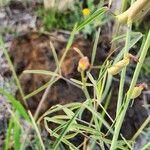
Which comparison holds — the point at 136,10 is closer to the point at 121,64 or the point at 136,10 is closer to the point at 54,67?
the point at 121,64

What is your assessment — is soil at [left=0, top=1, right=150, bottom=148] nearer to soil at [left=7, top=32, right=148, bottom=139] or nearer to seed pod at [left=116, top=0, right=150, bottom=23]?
soil at [left=7, top=32, right=148, bottom=139]

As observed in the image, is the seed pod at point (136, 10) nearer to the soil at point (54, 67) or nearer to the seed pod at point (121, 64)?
the seed pod at point (121, 64)

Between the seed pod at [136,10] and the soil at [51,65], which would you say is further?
the soil at [51,65]

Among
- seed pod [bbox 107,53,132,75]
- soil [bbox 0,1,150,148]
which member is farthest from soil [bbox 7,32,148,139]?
seed pod [bbox 107,53,132,75]

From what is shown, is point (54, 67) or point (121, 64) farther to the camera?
point (54, 67)

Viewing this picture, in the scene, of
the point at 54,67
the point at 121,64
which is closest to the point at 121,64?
the point at 121,64

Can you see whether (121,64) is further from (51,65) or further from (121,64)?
(51,65)

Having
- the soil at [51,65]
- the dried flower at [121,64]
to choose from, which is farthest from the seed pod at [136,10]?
the soil at [51,65]

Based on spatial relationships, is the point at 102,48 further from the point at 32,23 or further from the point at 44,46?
the point at 32,23

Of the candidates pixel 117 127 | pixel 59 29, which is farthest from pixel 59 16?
pixel 117 127

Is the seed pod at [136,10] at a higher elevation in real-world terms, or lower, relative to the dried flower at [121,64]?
higher

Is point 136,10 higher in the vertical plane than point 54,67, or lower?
higher
